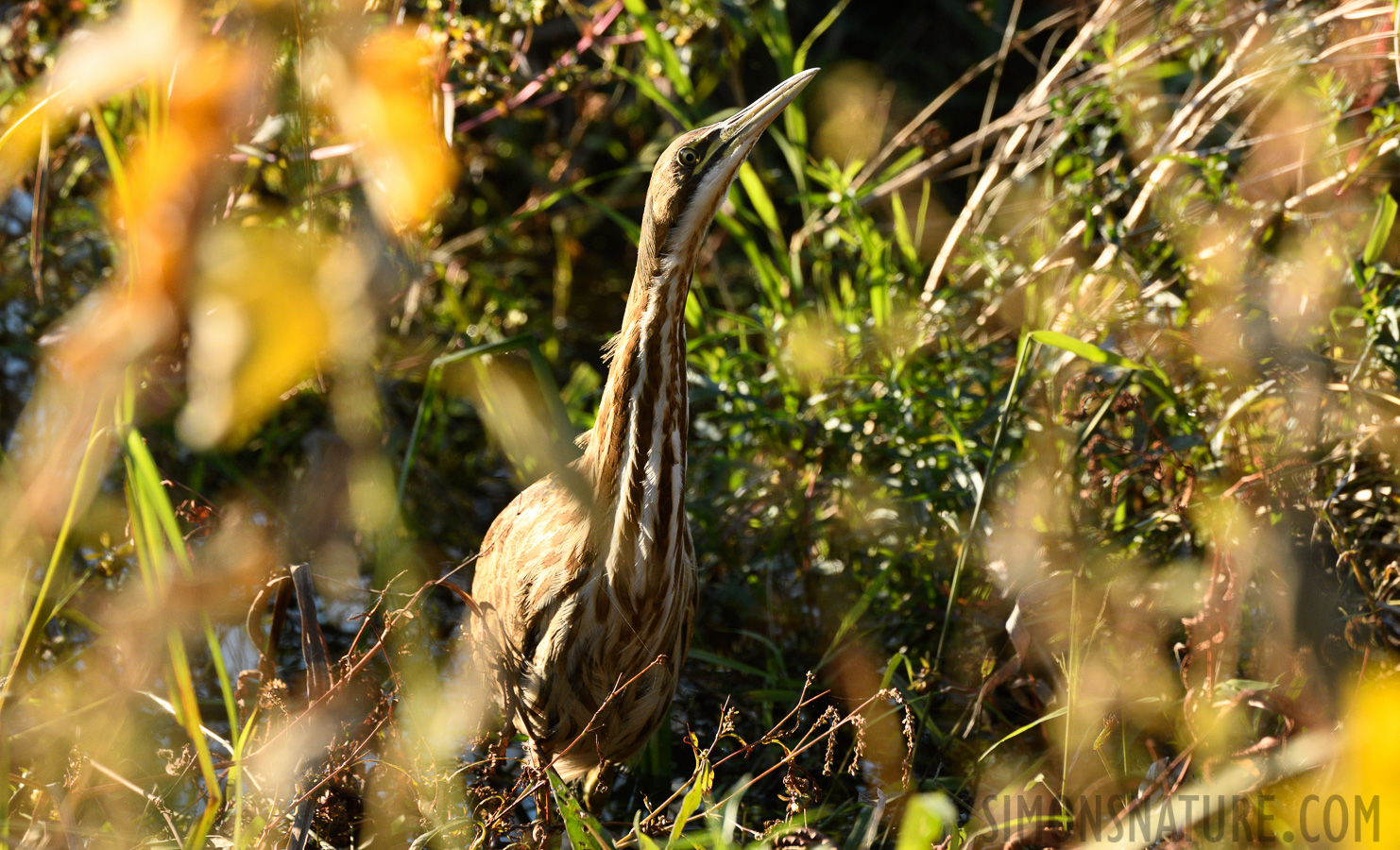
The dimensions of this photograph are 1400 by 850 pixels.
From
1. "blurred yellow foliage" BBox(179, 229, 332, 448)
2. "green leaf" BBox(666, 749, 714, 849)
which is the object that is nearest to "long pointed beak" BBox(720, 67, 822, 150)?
"green leaf" BBox(666, 749, 714, 849)

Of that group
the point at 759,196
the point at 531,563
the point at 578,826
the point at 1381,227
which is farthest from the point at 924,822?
the point at 759,196

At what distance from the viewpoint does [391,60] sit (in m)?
1.02

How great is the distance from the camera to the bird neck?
2082 mm

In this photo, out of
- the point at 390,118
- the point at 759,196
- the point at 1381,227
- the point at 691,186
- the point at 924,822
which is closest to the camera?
the point at 390,118

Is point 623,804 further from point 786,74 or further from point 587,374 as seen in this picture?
point 786,74

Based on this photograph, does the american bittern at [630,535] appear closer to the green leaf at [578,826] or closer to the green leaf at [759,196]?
the green leaf at [578,826]

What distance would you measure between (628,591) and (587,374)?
167 centimetres

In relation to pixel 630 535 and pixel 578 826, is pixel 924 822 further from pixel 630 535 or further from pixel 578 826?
pixel 630 535

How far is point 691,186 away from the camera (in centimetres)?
207

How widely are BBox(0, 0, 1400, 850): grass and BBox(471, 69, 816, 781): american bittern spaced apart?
184mm

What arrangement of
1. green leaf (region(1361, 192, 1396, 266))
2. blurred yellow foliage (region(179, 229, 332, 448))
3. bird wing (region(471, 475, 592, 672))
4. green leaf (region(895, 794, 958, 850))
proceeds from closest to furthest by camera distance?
blurred yellow foliage (region(179, 229, 332, 448)) → green leaf (region(895, 794, 958, 850)) → bird wing (region(471, 475, 592, 672)) → green leaf (region(1361, 192, 1396, 266))

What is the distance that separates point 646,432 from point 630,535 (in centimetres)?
21

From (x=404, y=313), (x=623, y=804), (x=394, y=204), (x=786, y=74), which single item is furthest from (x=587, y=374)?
(x=394, y=204)

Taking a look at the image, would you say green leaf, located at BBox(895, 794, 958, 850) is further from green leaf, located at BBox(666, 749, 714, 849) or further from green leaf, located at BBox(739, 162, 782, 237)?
green leaf, located at BBox(739, 162, 782, 237)
